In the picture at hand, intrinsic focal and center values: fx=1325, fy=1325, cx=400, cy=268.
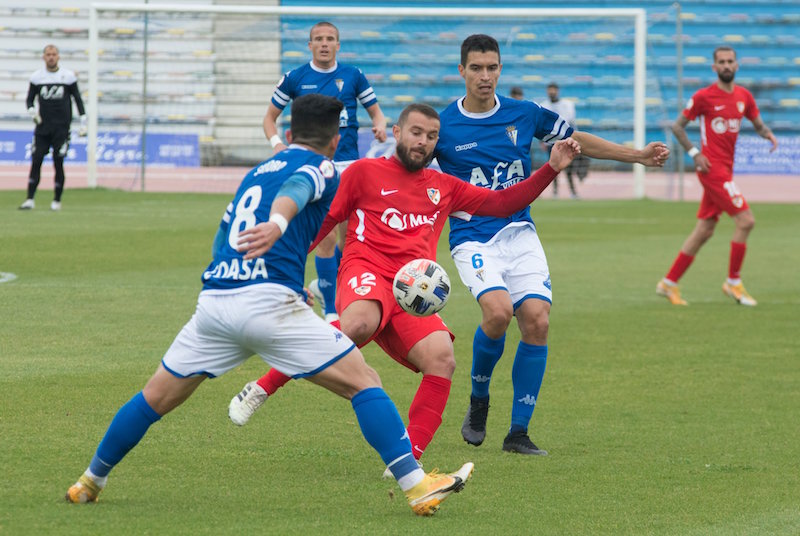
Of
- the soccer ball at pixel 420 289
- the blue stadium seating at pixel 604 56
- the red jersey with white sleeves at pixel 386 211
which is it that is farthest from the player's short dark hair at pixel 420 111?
the blue stadium seating at pixel 604 56

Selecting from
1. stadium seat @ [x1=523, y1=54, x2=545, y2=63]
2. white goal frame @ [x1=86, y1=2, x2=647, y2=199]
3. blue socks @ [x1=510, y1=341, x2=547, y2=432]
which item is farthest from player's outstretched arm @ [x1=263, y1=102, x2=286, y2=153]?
stadium seat @ [x1=523, y1=54, x2=545, y2=63]

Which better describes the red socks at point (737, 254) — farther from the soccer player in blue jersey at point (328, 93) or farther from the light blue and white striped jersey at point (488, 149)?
the light blue and white striped jersey at point (488, 149)

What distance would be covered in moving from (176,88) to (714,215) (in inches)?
744

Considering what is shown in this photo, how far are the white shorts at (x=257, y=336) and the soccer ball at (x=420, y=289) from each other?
0.96 metres

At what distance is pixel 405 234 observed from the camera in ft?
21.4

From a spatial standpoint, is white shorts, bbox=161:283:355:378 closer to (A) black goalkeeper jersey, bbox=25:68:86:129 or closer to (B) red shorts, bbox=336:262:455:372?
(B) red shorts, bbox=336:262:455:372

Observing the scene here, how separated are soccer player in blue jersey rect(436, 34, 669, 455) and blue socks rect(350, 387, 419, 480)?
1.67m

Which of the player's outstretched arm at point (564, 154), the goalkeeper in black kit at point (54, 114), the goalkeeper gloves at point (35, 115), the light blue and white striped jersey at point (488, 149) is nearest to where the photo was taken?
the player's outstretched arm at point (564, 154)

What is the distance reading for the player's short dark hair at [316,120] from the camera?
5.32 meters

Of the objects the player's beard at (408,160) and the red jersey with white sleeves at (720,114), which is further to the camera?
the red jersey with white sleeves at (720,114)

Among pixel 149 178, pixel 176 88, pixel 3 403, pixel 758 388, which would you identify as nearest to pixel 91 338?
pixel 3 403

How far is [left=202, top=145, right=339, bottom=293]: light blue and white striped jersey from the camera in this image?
5152 mm

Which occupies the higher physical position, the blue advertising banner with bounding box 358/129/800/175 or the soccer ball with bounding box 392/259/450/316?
the blue advertising banner with bounding box 358/129/800/175

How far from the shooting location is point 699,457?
21.9 feet
